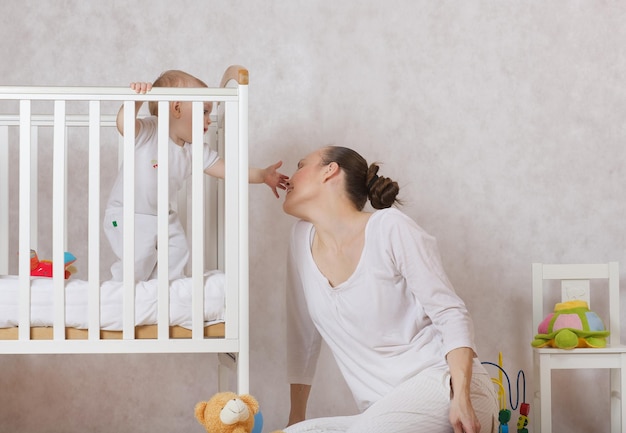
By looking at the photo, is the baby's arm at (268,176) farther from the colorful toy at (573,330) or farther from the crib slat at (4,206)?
the colorful toy at (573,330)

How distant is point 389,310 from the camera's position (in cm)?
181

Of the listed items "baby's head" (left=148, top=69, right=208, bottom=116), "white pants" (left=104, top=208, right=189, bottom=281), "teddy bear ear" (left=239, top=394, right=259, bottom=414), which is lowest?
"teddy bear ear" (left=239, top=394, right=259, bottom=414)

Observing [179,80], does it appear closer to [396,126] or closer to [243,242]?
[243,242]

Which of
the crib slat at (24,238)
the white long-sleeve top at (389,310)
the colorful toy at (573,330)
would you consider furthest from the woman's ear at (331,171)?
the colorful toy at (573,330)

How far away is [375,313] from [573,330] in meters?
0.87

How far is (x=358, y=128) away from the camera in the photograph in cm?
269

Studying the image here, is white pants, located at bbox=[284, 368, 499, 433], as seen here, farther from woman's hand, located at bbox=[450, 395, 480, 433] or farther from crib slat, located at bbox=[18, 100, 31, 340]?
crib slat, located at bbox=[18, 100, 31, 340]

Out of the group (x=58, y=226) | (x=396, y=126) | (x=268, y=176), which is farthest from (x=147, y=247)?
(x=396, y=126)

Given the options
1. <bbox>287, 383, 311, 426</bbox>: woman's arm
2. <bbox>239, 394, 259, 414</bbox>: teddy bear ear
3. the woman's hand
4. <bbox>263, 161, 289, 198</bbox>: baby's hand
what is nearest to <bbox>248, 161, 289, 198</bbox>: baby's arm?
<bbox>263, 161, 289, 198</bbox>: baby's hand

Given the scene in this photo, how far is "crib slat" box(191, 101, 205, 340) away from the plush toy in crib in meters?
0.18

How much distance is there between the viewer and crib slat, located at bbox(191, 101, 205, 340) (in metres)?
1.74

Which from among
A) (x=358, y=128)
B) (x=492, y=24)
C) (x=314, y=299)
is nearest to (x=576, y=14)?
(x=492, y=24)

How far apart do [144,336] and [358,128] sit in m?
1.20

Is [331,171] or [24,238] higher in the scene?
[331,171]
